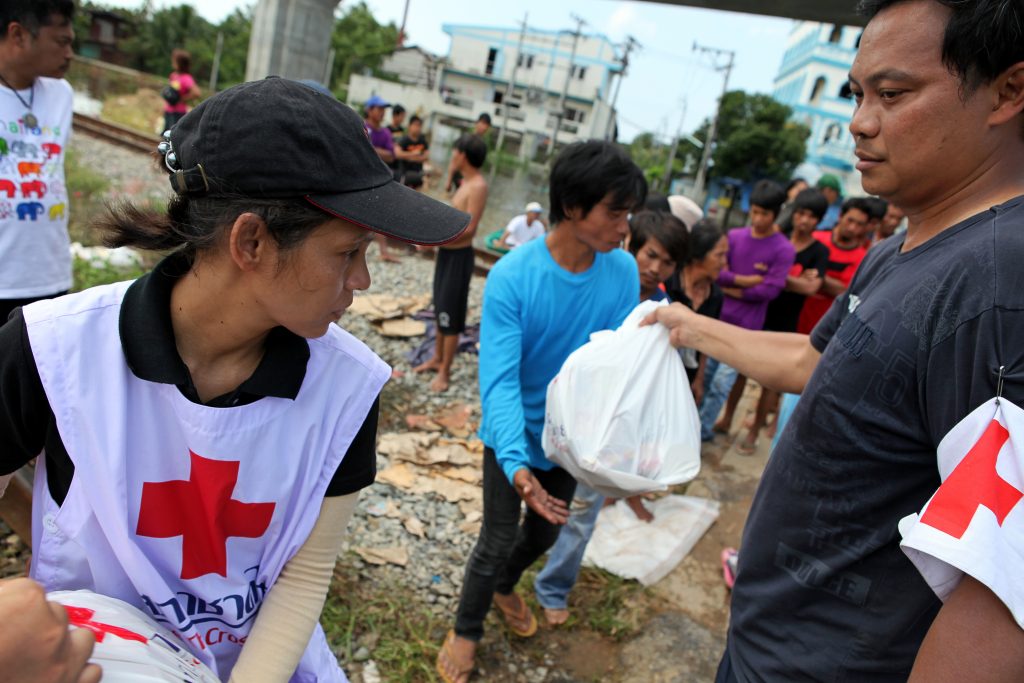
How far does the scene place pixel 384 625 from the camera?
2.59 meters

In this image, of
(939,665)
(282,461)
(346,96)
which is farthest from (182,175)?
(346,96)

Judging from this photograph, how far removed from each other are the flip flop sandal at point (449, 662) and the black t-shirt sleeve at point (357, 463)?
1431mm

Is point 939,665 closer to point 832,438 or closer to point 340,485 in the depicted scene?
point 832,438

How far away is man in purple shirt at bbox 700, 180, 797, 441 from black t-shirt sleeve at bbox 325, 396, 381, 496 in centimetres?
351

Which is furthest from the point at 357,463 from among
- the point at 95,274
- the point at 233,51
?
the point at 233,51

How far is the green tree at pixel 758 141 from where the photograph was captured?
3575cm

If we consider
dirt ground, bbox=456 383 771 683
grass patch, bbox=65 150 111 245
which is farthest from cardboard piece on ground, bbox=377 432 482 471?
grass patch, bbox=65 150 111 245

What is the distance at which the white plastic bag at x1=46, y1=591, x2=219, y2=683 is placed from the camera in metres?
0.90

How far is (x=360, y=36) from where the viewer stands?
4838 centimetres

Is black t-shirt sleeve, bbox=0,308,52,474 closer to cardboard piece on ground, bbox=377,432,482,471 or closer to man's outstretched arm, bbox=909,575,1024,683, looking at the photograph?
man's outstretched arm, bbox=909,575,1024,683

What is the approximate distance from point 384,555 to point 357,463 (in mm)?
1829

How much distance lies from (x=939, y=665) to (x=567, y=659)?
2030 millimetres

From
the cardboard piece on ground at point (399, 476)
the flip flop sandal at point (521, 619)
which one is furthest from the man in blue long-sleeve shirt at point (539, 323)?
the cardboard piece on ground at point (399, 476)

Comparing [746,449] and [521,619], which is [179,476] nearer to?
[521,619]
